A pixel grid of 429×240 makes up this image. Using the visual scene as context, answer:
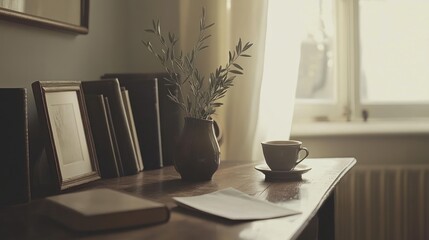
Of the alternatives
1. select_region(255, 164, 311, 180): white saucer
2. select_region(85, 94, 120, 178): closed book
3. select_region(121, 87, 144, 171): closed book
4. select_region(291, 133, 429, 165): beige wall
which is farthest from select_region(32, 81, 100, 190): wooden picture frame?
select_region(291, 133, 429, 165): beige wall

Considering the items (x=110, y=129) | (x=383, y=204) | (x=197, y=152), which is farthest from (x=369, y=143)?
(x=110, y=129)

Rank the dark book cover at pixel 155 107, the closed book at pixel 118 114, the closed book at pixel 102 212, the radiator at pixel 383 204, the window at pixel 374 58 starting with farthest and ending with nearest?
1. the window at pixel 374 58
2. the radiator at pixel 383 204
3. the dark book cover at pixel 155 107
4. the closed book at pixel 118 114
5. the closed book at pixel 102 212

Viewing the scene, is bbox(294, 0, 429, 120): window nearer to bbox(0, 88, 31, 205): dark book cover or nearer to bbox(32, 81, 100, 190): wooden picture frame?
bbox(32, 81, 100, 190): wooden picture frame

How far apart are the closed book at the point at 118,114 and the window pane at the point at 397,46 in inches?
48.2

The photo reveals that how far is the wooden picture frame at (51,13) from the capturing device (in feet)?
4.18

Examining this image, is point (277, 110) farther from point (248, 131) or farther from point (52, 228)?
point (52, 228)

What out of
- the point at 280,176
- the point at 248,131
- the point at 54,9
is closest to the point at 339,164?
the point at 280,176

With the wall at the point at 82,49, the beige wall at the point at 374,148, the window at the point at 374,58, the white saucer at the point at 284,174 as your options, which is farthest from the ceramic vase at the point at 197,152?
the window at the point at 374,58

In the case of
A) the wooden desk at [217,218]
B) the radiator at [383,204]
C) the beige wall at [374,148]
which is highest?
the beige wall at [374,148]

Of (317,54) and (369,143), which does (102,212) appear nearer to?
(369,143)

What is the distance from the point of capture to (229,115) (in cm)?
199

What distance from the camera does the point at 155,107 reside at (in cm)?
164

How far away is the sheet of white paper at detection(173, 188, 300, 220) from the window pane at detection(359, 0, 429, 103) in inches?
53.7

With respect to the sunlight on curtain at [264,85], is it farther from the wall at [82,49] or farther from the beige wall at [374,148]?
the wall at [82,49]
